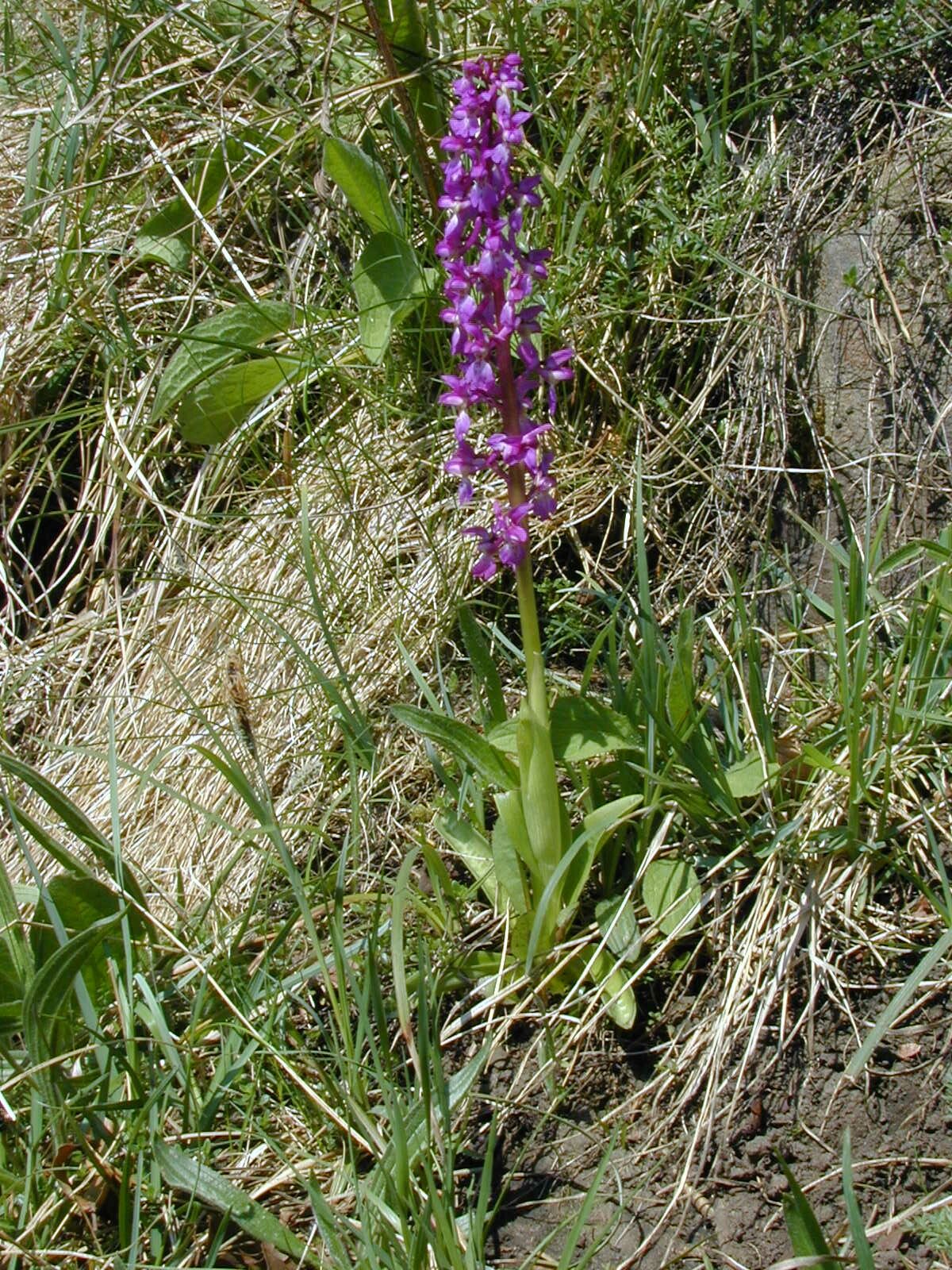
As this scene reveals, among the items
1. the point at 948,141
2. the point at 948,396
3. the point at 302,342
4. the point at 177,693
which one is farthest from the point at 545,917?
the point at 948,141

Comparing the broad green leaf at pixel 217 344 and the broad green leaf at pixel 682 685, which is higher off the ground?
the broad green leaf at pixel 217 344

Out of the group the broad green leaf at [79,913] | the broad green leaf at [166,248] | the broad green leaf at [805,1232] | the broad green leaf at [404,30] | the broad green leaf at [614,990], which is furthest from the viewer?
the broad green leaf at [166,248]

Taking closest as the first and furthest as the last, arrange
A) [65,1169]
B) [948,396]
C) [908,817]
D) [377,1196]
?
[377,1196], [65,1169], [908,817], [948,396]

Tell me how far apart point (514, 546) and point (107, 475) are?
5.07ft

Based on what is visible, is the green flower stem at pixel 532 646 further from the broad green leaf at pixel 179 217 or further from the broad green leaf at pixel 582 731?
the broad green leaf at pixel 179 217

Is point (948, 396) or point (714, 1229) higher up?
point (948, 396)

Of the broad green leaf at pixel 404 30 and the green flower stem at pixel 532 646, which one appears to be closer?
the green flower stem at pixel 532 646

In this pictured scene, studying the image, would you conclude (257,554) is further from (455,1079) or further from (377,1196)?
(377,1196)

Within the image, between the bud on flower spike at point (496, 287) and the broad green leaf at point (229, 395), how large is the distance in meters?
1.12

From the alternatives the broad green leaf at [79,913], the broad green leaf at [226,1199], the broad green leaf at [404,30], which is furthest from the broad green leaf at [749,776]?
the broad green leaf at [404,30]

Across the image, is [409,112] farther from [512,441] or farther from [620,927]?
[620,927]

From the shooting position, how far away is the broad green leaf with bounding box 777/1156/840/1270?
57.0 inches

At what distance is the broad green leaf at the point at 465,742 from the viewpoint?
2.02m

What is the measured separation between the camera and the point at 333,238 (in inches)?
123
